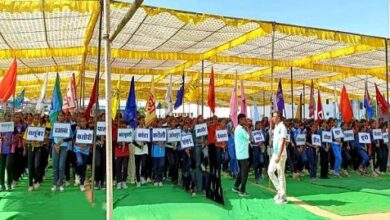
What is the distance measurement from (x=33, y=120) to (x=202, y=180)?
4.11 m

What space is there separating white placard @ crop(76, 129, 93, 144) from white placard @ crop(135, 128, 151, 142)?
1.17 meters

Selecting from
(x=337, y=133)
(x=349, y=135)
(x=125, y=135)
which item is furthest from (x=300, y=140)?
(x=125, y=135)

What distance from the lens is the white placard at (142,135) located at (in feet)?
34.6

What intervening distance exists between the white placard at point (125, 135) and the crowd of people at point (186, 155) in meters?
0.12

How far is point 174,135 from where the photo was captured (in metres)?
10.8

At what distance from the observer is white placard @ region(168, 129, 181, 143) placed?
1078cm

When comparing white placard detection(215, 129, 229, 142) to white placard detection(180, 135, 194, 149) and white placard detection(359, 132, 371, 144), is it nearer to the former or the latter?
white placard detection(180, 135, 194, 149)

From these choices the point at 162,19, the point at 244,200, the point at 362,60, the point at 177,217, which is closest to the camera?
the point at 177,217

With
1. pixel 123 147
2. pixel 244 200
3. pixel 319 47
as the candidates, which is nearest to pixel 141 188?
pixel 123 147

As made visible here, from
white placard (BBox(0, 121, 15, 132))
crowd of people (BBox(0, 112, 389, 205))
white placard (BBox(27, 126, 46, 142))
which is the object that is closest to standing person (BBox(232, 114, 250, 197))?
crowd of people (BBox(0, 112, 389, 205))

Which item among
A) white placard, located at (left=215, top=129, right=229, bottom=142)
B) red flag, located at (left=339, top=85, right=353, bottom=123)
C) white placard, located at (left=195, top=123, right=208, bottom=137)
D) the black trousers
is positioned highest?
red flag, located at (left=339, top=85, right=353, bottom=123)

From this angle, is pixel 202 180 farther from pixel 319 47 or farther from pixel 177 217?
pixel 319 47

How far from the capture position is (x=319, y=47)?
42.4 feet

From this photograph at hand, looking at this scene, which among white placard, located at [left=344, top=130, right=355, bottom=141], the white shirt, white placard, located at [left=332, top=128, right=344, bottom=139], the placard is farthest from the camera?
white placard, located at [left=344, top=130, right=355, bottom=141]
